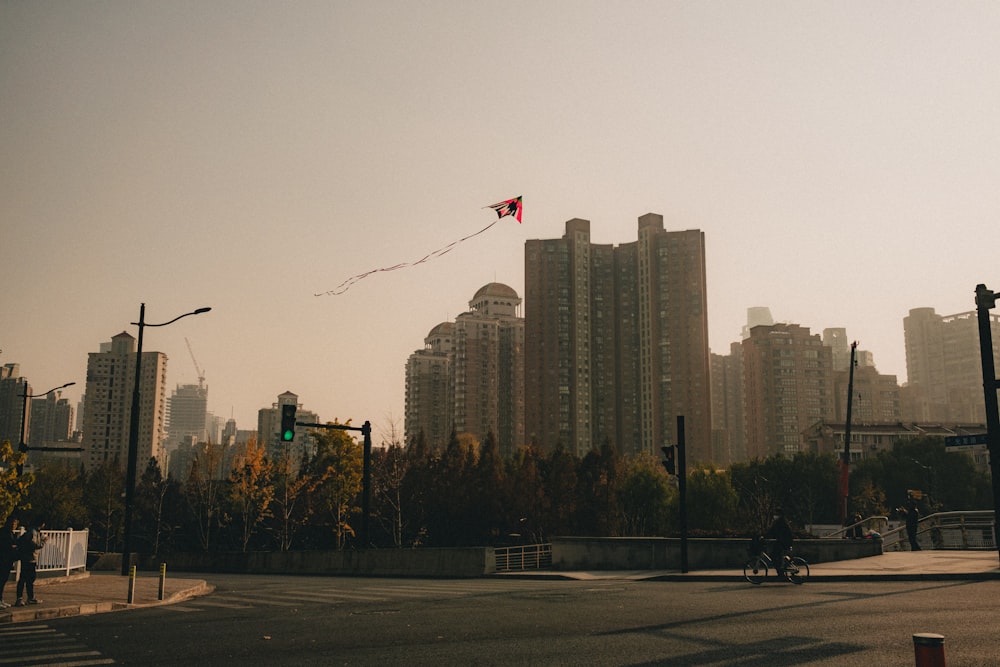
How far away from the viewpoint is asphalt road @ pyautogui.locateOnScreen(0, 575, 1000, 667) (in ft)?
33.1

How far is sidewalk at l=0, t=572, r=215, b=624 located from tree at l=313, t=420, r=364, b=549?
3566 centimetres

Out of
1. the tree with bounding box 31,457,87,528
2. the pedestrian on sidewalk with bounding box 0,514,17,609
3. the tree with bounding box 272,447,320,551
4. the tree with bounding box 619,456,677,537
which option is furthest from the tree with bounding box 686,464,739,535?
the pedestrian on sidewalk with bounding box 0,514,17,609

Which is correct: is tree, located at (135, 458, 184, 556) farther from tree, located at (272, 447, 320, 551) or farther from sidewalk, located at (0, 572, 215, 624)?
sidewalk, located at (0, 572, 215, 624)

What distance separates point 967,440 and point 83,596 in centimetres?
2177

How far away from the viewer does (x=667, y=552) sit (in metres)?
27.6

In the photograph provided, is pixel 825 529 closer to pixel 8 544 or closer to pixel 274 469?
pixel 274 469

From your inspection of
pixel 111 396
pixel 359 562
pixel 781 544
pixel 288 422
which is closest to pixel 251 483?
pixel 359 562

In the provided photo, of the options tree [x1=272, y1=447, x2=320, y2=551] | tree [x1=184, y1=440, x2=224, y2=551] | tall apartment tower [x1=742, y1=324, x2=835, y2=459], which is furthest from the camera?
tall apartment tower [x1=742, y1=324, x2=835, y2=459]

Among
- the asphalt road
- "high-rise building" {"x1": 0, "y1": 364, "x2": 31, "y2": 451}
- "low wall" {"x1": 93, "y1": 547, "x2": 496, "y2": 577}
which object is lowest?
"low wall" {"x1": 93, "y1": 547, "x2": 496, "y2": 577}

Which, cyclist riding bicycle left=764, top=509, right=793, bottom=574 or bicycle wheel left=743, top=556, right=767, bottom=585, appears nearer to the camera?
cyclist riding bicycle left=764, top=509, right=793, bottom=574

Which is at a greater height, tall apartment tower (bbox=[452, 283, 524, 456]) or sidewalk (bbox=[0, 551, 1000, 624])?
tall apartment tower (bbox=[452, 283, 524, 456])

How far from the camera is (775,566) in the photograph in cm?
2061

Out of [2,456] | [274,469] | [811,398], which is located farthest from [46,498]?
[811,398]

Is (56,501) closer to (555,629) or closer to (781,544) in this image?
(781,544)
